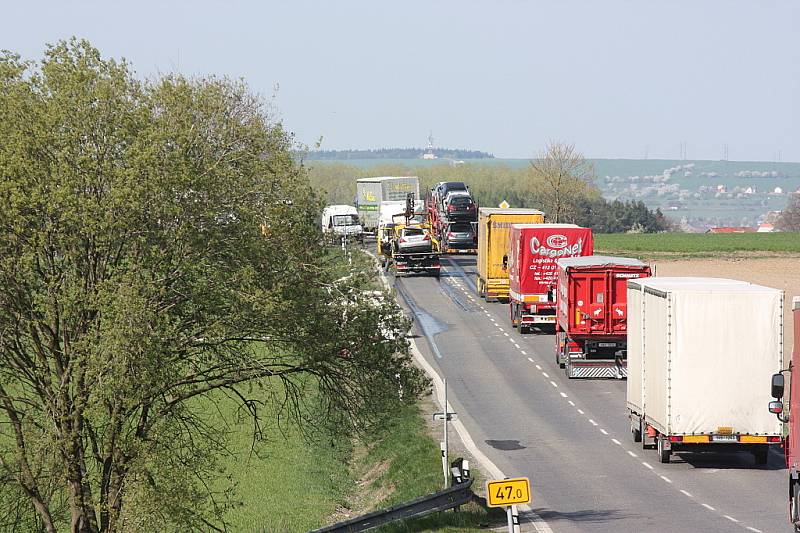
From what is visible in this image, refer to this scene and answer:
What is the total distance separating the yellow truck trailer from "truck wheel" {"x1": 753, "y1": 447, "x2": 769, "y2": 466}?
97.3ft

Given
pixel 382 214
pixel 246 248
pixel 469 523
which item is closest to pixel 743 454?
pixel 469 523

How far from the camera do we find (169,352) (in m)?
22.3

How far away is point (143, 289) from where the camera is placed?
73.1 feet

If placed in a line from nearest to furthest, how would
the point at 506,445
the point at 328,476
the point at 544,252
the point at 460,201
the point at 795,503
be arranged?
the point at 795,503 < the point at 506,445 < the point at 328,476 < the point at 544,252 < the point at 460,201

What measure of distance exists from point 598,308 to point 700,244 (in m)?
71.8

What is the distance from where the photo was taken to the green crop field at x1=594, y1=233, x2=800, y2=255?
9856cm

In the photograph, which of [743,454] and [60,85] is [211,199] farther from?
[743,454]

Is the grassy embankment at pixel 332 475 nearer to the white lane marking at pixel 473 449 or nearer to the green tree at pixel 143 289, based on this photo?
the white lane marking at pixel 473 449

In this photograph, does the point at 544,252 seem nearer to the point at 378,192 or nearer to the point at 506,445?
the point at 506,445

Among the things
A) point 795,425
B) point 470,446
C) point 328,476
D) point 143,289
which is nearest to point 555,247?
point 328,476

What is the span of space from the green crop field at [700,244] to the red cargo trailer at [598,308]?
5492 centimetres

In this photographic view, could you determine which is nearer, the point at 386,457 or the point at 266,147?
the point at 266,147

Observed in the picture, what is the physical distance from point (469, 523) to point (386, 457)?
11.6 m

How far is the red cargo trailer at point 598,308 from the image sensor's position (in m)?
37.9
